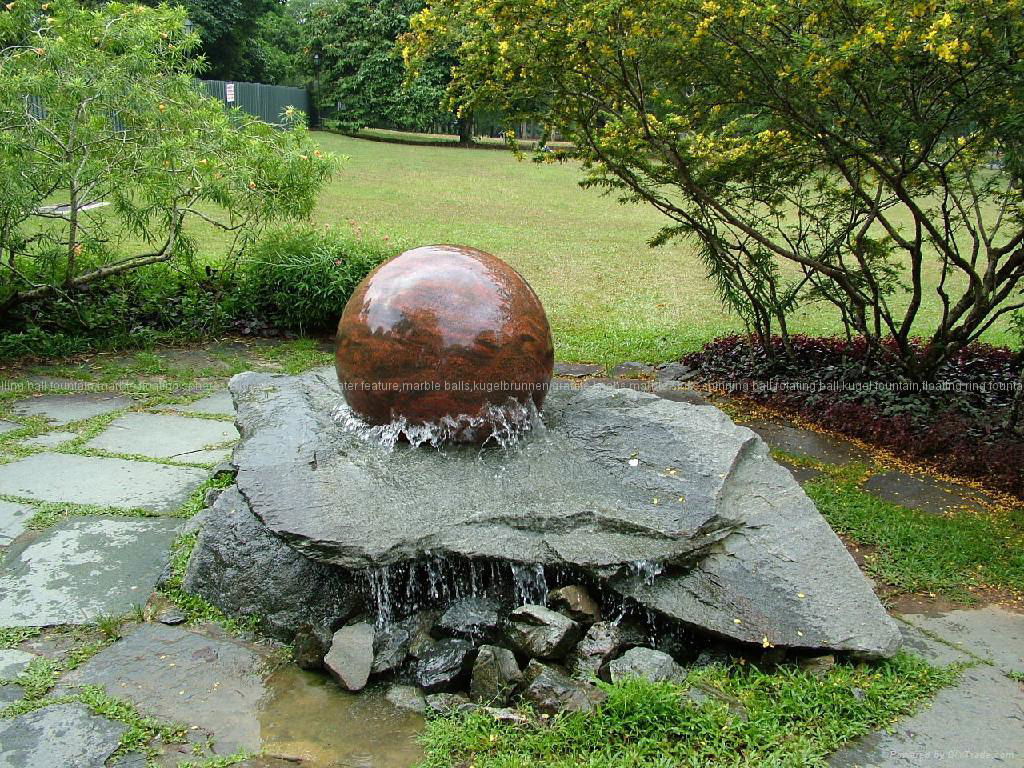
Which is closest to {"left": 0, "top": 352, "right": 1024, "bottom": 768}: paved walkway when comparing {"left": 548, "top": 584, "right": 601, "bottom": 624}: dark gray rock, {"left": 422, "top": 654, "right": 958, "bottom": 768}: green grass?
{"left": 422, "top": 654, "right": 958, "bottom": 768}: green grass

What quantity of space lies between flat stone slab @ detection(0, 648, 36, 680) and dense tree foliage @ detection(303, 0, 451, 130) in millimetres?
28683

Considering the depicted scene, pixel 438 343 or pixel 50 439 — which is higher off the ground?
pixel 438 343

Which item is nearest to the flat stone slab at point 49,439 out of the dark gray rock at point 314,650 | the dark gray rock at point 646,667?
the dark gray rock at point 314,650

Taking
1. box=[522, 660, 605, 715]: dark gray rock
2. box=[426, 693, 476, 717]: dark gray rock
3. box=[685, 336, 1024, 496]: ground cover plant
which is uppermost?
box=[685, 336, 1024, 496]: ground cover plant

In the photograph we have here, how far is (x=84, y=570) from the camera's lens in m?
4.43

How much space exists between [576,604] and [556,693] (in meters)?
0.54

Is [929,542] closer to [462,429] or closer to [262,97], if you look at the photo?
[462,429]

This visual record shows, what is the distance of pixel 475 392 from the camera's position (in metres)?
4.70

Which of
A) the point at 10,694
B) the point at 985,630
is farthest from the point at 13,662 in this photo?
the point at 985,630

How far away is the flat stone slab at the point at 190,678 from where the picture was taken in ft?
11.1

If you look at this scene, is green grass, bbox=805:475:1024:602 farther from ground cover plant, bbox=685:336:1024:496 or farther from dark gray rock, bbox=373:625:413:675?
dark gray rock, bbox=373:625:413:675

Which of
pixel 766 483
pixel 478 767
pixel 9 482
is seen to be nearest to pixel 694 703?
pixel 478 767

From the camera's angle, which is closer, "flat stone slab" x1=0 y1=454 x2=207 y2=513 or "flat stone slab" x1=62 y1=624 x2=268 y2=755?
"flat stone slab" x1=62 y1=624 x2=268 y2=755

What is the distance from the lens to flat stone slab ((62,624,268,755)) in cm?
339
